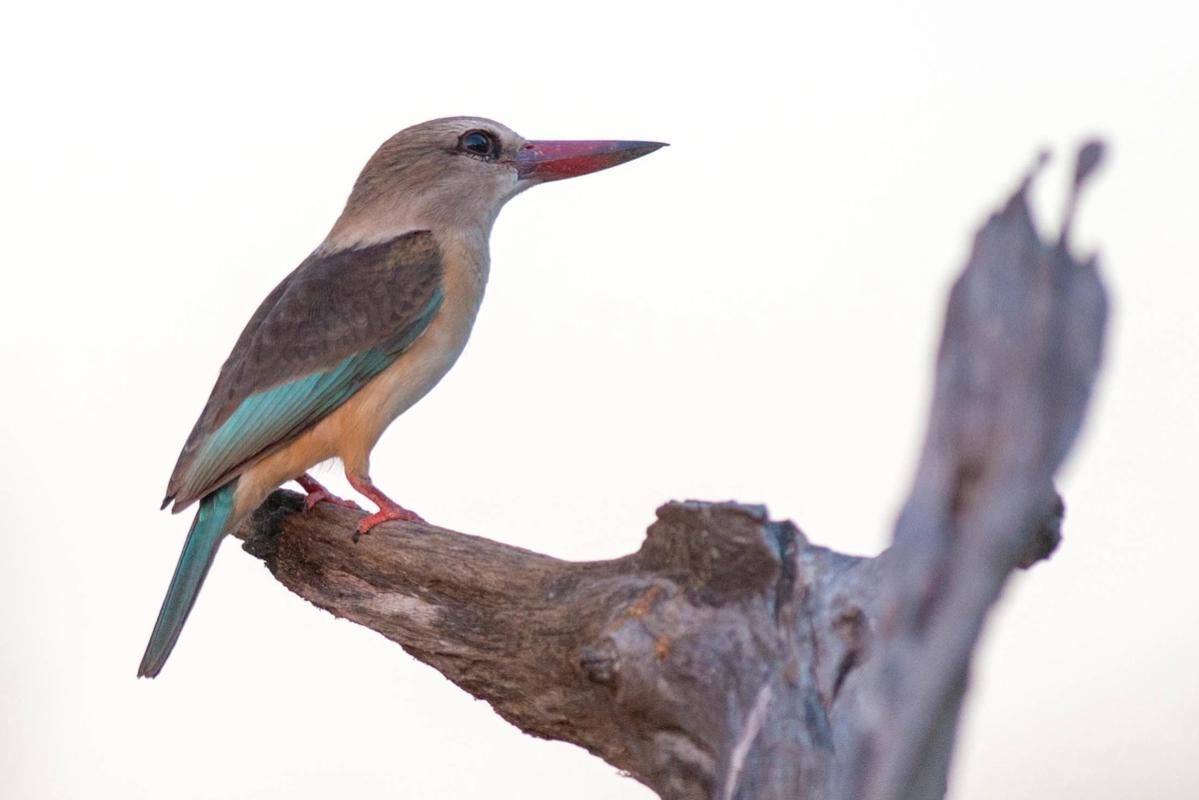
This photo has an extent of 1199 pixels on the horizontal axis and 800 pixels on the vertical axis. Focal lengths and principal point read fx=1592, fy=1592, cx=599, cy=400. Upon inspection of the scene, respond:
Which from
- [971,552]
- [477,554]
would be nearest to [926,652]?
[971,552]

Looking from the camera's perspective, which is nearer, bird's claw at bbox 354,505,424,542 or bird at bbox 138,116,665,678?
bird's claw at bbox 354,505,424,542

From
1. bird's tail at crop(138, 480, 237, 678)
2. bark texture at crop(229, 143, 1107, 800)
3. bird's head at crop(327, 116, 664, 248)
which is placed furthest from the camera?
bird's head at crop(327, 116, 664, 248)

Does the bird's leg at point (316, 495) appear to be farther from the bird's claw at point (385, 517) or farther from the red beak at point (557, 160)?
the red beak at point (557, 160)

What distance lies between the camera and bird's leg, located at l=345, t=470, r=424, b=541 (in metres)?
4.34

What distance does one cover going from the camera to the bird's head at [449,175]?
5.30 metres

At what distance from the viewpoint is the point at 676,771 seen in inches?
123

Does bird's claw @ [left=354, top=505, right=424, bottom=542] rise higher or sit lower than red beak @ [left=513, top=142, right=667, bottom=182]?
lower

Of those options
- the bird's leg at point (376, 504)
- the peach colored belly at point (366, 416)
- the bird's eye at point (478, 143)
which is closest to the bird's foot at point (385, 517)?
the bird's leg at point (376, 504)

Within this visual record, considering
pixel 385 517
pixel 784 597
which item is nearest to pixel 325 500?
pixel 385 517

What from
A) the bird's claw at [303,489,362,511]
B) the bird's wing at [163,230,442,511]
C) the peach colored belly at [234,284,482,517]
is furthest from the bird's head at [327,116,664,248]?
the bird's claw at [303,489,362,511]

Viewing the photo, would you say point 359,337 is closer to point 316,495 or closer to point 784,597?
point 316,495

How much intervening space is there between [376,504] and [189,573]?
55 cm

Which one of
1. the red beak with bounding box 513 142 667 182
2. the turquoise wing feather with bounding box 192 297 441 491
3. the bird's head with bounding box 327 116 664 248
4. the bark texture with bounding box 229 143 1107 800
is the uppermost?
the red beak with bounding box 513 142 667 182

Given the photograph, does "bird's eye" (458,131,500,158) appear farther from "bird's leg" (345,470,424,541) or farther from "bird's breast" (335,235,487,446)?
"bird's leg" (345,470,424,541)
